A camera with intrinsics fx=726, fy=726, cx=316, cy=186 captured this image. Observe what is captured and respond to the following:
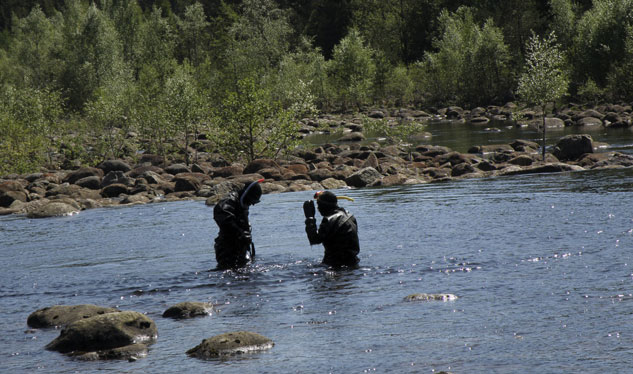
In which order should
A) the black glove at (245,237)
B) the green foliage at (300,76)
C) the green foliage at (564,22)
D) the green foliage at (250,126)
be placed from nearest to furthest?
the black glove at (245,237) < the green foliage at (250,126) < the green foliage at (564,22) < the green foliage at (300,76)

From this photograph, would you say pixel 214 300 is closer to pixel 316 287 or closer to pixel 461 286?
pixel 316 287

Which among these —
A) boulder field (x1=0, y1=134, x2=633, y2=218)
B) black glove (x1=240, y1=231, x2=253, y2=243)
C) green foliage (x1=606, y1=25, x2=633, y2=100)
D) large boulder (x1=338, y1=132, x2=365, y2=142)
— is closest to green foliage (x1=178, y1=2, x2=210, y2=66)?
large boulder (x1=338, y1=132, x2=365, y2=142)

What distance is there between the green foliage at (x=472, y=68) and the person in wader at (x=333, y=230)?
88.8m

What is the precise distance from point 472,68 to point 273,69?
101 feet

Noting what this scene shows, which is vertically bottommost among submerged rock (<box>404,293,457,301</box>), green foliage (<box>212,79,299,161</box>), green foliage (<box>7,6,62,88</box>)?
submerged rock (<box>404,293,457,301</box>)

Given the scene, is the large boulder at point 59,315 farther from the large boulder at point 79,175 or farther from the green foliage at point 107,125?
the green foliage at point 107,125

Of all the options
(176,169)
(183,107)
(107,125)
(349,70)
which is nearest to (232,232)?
(176,169)

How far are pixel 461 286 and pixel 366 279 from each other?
7.72 feet

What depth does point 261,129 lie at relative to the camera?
48156 mm

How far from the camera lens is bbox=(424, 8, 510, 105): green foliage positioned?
10281cm

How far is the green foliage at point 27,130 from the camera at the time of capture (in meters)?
51.2

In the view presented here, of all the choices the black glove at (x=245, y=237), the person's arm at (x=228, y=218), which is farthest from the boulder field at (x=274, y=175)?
the person's arm at (x=228, y=218)

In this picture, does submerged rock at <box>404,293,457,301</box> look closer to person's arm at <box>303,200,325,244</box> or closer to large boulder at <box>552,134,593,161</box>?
person's arm at <box>303,200,325,244</box>

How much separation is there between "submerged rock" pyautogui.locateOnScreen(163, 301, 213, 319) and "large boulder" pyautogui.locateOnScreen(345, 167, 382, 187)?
84.7ft
